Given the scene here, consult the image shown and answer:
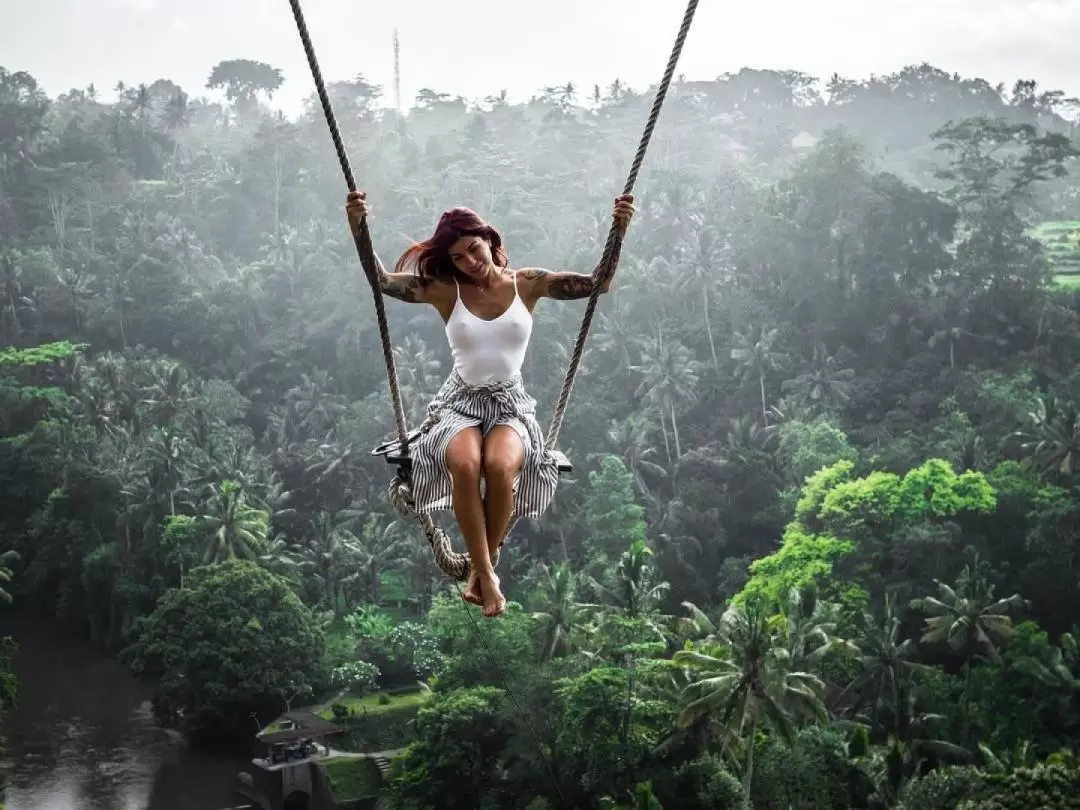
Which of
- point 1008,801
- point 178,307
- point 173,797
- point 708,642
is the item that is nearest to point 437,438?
point 1008,801

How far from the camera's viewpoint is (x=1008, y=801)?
1938 cm

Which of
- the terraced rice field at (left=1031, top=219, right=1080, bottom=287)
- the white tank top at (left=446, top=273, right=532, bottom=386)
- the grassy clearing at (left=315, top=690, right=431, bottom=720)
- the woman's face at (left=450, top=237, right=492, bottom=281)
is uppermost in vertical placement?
the woman's face at (left=450, top=237, right=492, bottom=281)

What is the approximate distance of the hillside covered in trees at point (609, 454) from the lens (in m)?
26.0

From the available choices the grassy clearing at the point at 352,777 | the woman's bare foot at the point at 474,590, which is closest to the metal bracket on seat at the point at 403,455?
the woman's bare foot at the point at 474,590

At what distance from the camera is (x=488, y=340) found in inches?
209

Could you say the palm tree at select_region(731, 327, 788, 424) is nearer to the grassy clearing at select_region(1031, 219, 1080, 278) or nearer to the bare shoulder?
the grassy clearing at select_region(1031, 219, 1080, 278)

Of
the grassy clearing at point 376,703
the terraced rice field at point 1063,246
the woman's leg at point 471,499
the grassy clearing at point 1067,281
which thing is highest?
the woman's leg at point 471,499

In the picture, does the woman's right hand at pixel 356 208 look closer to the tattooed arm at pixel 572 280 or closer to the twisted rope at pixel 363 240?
the twisted rope at pixel 363 240

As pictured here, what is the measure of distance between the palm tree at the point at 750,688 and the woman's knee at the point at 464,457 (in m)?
18.3

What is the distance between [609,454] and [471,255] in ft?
107

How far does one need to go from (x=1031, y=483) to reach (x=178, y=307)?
27787mm

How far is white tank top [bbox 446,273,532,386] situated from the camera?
529 cm

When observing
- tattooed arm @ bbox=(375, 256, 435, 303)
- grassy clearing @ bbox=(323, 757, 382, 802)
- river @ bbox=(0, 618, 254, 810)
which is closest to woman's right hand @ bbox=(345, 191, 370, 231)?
tattooed arm @ bbox=(375, 256, 435, 303)

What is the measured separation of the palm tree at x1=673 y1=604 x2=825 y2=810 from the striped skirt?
59.0ft
